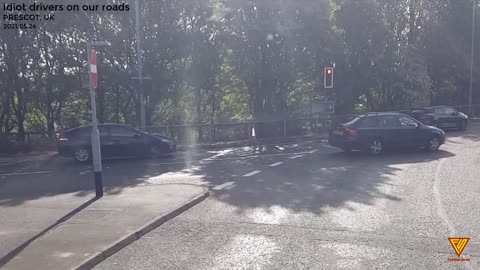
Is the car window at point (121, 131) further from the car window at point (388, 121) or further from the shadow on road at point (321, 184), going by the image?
the car window at point (388, 121)

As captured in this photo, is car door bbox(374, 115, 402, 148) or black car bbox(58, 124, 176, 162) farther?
car door bbox(374, 115, 402, 148)

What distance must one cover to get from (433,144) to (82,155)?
12485 millimetres

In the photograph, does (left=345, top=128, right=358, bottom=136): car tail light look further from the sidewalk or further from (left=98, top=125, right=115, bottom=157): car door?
(left=98, top=125, right=115, bottom=157): car door

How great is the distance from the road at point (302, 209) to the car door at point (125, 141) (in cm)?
69

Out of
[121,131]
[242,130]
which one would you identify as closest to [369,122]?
[242,130]

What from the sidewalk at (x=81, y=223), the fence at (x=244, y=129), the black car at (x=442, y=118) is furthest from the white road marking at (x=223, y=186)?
the black car at (x=442, y=118)

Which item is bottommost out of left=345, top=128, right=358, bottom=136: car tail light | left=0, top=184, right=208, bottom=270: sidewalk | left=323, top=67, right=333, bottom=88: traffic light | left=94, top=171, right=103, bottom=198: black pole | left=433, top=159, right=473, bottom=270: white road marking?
left=433, top=159, right=473, bottom=270: white road marking

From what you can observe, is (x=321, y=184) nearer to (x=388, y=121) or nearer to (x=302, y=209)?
(x=302, y=209)

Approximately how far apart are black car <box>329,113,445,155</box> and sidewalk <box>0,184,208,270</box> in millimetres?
7568

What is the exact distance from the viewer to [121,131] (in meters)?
16.1

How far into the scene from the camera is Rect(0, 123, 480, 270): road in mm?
5648

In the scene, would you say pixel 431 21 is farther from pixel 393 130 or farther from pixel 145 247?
pixel 145 247

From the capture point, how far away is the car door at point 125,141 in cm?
1590

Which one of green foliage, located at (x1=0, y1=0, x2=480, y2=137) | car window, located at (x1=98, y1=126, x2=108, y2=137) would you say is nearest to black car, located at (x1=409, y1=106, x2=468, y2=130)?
green foliage, located at (x1=0, y1=0, x2=480, y2=137)
